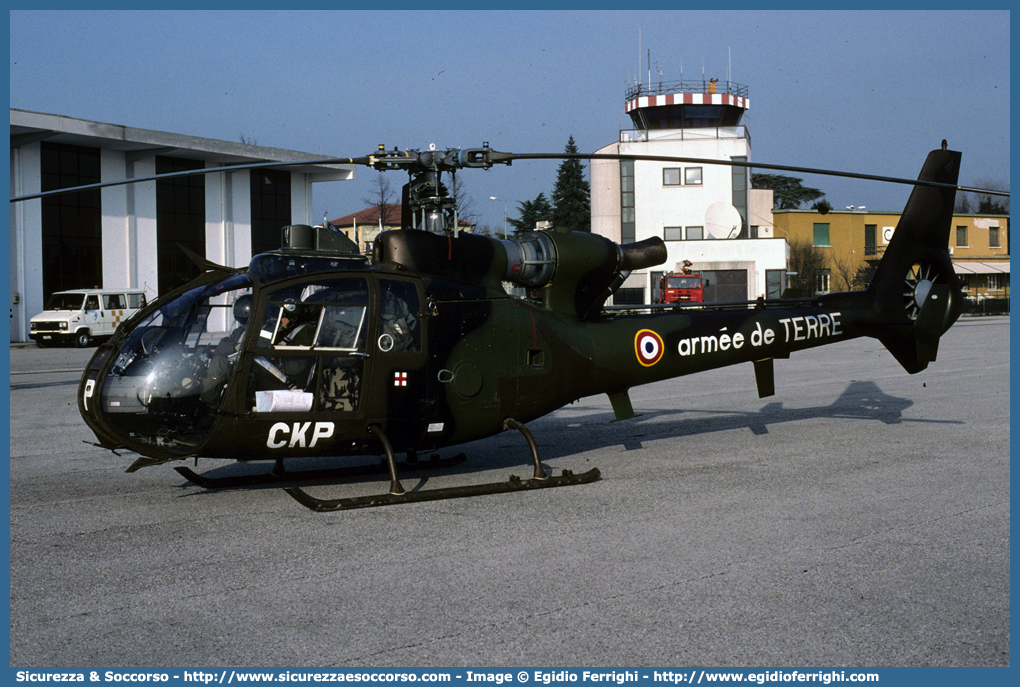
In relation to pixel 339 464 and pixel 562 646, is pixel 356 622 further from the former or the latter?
pixel 339 464

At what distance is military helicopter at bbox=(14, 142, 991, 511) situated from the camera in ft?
23.0

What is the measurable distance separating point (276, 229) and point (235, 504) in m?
39.5

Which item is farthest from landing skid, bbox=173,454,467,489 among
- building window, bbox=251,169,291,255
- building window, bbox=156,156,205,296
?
→ building window, bbox=251,169,291,255

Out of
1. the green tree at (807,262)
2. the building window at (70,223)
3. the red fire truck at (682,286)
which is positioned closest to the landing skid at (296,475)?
the red fire truck at (682,286)

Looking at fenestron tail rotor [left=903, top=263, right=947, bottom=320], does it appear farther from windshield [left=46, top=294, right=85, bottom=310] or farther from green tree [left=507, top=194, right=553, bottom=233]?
green tree [left=507, top=194, right=553, bottom=233]

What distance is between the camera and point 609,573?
5.69 metres

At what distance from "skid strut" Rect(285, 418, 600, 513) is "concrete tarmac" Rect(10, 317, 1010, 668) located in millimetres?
94

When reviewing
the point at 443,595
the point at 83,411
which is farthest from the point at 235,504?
the point at 443,595

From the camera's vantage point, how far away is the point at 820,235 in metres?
67.4

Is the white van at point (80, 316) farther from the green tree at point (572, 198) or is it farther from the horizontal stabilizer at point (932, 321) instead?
the green tree at point (572, 198)

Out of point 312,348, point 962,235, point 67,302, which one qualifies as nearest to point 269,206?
point 67,302

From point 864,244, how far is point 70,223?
54.0m

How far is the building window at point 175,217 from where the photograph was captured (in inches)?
1624

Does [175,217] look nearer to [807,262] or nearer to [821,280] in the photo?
[807,262]
